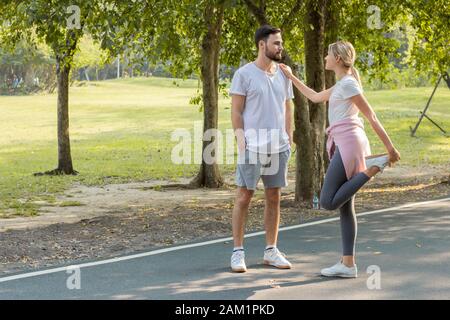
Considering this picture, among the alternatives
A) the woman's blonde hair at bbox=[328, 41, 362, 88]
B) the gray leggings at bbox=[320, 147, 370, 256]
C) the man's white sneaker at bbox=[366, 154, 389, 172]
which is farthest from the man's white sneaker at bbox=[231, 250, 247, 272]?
the woman's blonde hair at bbox=[328, 41, 362, 88]

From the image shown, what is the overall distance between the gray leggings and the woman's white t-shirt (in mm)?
316

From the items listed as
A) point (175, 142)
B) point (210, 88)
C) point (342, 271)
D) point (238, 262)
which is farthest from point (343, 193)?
point (175, 142)

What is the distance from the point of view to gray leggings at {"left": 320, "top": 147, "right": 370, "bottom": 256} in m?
7.67

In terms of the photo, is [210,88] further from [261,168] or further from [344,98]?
[344,98]

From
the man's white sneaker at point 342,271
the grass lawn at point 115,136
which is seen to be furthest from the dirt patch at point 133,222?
the man's white sneaker at point 342,271

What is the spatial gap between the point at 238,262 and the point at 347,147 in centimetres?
144

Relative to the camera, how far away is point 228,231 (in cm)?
1066

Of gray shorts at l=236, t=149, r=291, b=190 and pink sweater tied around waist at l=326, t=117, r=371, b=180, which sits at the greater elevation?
pink sweater tied around waist at l=326, t=117, r=371, b=180

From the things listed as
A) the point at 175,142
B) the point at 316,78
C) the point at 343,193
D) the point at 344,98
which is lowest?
the point at 175,142

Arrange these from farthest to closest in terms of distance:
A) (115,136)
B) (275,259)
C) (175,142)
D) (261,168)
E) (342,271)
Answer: (115,136)
(175,142)
(275,259)
(261,168)
(342,271)

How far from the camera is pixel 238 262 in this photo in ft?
26.6

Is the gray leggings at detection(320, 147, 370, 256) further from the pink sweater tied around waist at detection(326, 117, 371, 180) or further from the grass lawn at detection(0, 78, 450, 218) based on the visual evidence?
the grass lawn at detection(0, 78, 450, 218)

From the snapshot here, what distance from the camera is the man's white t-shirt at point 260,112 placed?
800cm
